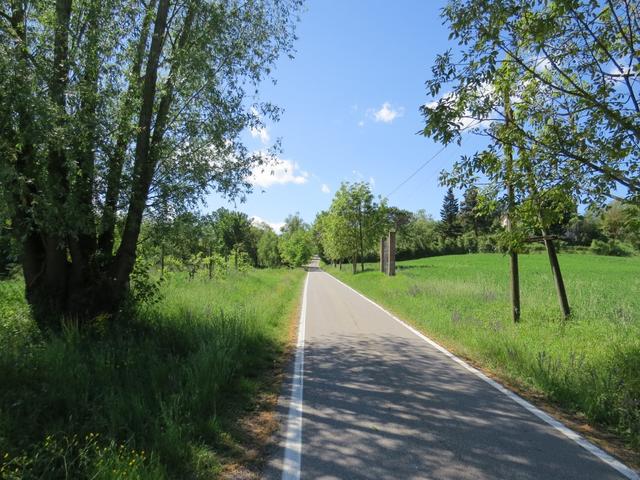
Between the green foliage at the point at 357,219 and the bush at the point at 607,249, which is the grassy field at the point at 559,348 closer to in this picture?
the green foliage at the point at 357,219

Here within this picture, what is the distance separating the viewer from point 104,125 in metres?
7.06

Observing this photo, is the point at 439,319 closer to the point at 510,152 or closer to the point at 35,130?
the point at 510,152

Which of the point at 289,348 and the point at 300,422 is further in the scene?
the point at 289,348

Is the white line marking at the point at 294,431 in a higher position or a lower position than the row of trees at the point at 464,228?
lower

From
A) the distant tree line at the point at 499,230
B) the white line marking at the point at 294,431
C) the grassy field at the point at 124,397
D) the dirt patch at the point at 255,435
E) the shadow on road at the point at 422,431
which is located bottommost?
the dirt patch at the point at 255,435

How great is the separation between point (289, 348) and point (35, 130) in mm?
6368

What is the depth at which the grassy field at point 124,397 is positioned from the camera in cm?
364

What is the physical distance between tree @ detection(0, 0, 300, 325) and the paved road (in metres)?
4.59

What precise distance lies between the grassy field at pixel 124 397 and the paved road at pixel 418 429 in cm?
92

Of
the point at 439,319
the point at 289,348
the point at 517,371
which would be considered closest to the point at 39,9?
the point at 289,348

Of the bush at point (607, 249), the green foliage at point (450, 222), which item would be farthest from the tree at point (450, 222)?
the bush at point (607, 249)

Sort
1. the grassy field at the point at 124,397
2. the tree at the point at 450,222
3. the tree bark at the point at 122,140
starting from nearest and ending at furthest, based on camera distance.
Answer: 1. the grassy field at the point at 124,397
2. the tree bark at the point at 122,140
3. the tree at the point at 450,222

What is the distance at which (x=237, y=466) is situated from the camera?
4.05 m

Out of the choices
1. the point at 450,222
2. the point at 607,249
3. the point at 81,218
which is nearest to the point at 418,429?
the point at 81,218
